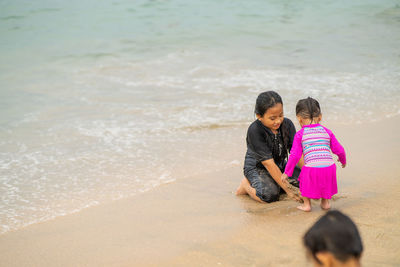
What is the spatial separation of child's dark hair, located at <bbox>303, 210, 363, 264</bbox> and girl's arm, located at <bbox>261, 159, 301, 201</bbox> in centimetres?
212

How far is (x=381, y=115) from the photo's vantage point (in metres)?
6.15

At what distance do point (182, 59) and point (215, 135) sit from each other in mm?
4637

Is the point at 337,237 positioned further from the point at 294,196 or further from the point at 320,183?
the point at 294,196

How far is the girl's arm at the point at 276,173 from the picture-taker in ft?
12.4

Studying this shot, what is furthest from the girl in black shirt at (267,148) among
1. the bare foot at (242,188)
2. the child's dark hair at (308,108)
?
the child's dark hair at (308,108)

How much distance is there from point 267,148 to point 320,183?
54cm

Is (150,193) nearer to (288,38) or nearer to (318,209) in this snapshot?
(318,209)

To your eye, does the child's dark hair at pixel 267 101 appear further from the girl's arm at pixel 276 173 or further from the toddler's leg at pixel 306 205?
the toddler's leg at pixel 306 205

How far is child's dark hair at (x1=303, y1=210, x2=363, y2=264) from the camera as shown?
5.36 ft

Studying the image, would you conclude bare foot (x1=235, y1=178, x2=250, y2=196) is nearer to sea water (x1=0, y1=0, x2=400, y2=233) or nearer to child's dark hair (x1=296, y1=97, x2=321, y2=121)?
sea water (x1=0, y1=0, x2=400, y2=233)

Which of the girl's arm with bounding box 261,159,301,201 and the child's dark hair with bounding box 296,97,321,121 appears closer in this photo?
the child's dark hair with bounding box 296,97,321,121

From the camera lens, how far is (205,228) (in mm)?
3432

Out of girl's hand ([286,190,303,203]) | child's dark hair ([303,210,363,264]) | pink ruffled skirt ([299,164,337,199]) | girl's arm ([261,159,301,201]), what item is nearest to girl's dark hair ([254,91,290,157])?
girl's arm ([261,159,301,201])

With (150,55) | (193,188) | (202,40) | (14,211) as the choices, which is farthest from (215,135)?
(202,40)
